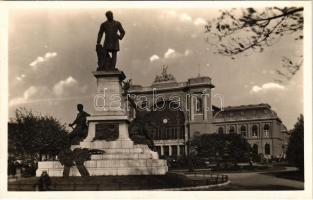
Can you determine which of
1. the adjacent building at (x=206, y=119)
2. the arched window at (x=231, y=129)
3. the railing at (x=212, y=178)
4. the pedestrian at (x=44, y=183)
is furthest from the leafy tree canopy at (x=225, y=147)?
the pedestrian at (x=44, y=183)

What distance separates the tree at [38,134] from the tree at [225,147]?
14059mm

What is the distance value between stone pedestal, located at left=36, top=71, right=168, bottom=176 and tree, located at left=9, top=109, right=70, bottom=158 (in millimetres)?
6308

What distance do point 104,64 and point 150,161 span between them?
4.68 meters

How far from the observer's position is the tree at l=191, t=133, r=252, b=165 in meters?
38.6

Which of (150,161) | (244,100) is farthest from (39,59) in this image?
(244,100)

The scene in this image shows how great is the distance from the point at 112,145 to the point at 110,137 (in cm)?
36

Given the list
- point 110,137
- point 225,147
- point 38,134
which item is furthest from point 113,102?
point 225,147

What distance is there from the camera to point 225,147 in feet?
130

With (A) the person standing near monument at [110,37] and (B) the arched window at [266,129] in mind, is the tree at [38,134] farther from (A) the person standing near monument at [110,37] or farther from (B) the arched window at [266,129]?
(B) the arched window at [266,129]

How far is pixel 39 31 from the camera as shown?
19.2 m

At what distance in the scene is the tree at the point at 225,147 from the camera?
38562mm

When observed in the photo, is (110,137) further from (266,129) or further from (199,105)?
(266,129)

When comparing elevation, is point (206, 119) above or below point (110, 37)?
below

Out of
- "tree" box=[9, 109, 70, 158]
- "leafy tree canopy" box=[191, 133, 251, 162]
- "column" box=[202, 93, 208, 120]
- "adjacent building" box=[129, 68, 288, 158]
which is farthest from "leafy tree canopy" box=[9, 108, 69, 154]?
"adjacent building" box=[129, 68, 288, 158]
